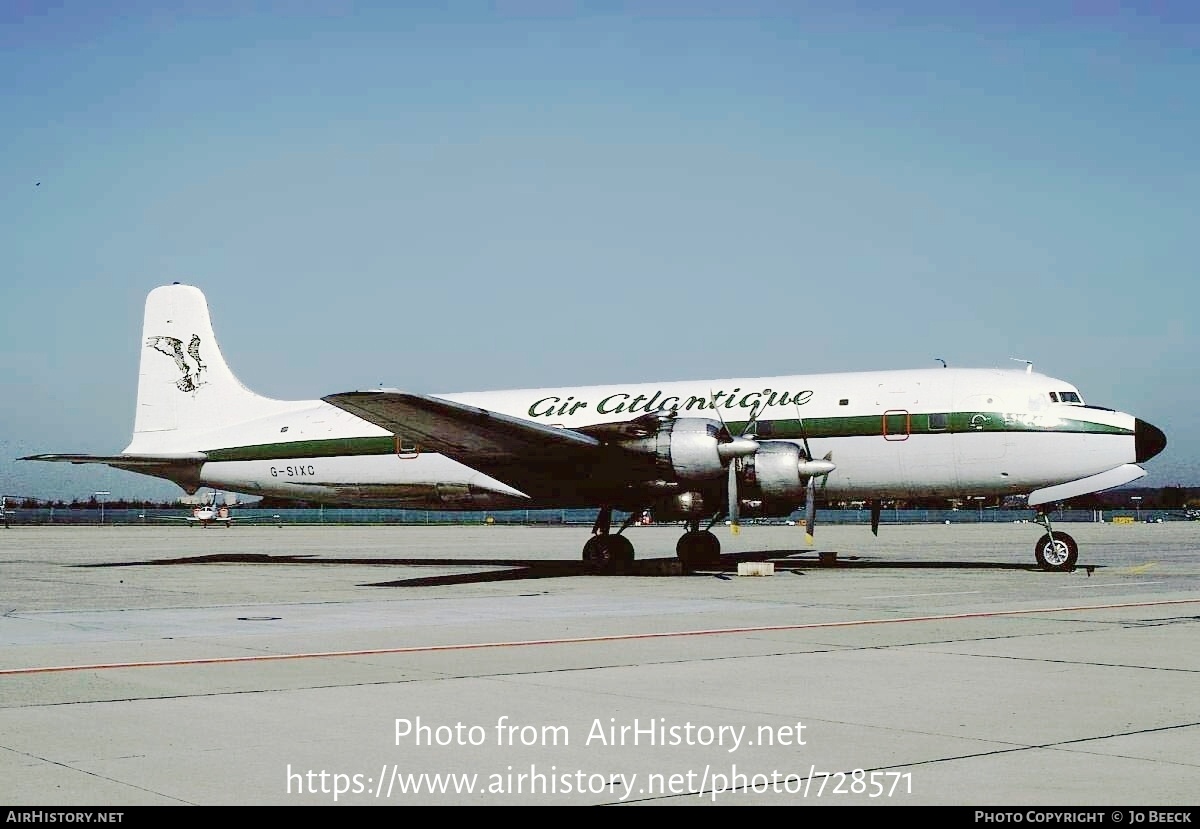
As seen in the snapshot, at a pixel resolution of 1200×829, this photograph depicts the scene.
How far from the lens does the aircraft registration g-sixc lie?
24000 mm

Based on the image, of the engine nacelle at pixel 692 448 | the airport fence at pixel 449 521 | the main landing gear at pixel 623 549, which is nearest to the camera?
the engine nacelle at pixel 692 448

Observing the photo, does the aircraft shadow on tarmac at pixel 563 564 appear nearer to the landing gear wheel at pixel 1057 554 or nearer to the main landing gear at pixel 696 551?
the main landing gear at pixel 696 551

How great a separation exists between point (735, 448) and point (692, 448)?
2.89 feet

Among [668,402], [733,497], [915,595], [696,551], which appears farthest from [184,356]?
[915,595]

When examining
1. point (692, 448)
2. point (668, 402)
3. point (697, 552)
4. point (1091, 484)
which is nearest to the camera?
point (692, 448)

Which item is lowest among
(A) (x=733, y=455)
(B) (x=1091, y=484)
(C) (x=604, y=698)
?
(C) (x=604, y=698)

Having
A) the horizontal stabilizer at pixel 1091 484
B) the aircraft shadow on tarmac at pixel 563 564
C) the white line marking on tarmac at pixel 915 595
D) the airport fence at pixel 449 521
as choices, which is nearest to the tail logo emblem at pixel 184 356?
the aircraft shadow on tarmac at pixel 563 564

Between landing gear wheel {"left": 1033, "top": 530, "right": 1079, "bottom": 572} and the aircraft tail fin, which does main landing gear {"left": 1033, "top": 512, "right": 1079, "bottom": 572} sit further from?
the aircraft tail fin

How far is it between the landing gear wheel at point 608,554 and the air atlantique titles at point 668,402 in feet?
10.8

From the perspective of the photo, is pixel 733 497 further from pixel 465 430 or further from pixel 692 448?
pixel 465 430

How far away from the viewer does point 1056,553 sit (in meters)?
25.5

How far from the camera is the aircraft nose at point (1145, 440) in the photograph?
80.8 feet

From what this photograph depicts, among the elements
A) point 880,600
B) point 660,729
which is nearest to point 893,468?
point 880,600
